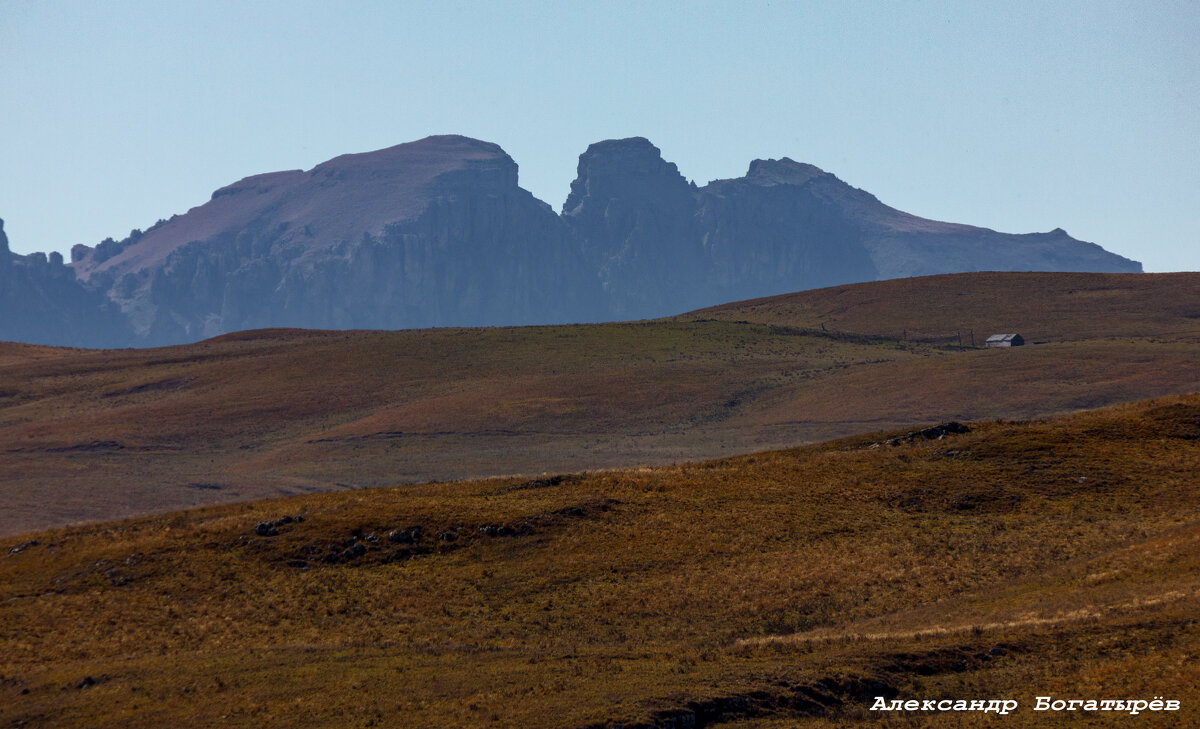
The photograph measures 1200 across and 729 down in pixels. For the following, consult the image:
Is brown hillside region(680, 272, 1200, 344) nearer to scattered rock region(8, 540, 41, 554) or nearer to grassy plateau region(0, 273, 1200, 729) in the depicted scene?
grassy plateau region(0, 273, 1200, 729)

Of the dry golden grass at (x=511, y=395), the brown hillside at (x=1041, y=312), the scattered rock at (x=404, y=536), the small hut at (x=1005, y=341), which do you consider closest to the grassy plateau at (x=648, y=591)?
the scattered rock at (x=404, y=536)

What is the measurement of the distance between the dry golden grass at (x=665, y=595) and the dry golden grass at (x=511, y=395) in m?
51.4

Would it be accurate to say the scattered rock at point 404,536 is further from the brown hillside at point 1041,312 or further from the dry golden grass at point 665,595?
the brown hillside at point 1041,312

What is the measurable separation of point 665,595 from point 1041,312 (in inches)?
5905

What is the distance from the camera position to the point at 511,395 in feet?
460

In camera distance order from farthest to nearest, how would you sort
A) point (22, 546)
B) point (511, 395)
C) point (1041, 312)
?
point (1041, 312), point (511, 395), point (22, 546)

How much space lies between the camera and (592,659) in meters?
32.1

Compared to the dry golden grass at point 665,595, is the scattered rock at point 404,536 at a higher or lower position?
higher

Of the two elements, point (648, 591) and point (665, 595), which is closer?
point (665, 595)

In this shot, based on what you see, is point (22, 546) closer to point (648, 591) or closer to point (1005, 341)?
point (648, 591)

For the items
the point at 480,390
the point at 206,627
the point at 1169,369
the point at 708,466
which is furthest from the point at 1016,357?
the point at 206,627

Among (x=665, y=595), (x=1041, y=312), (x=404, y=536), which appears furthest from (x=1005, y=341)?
(x=665, y=595)

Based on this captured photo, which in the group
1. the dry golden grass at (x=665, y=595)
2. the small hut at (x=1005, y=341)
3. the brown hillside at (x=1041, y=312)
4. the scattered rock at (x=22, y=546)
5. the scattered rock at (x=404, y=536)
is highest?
the brown hillside at (x=1041, y=312)

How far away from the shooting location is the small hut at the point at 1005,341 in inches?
6166
